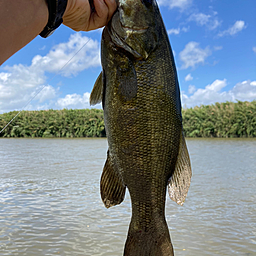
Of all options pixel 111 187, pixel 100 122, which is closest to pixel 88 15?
pixel 111 187

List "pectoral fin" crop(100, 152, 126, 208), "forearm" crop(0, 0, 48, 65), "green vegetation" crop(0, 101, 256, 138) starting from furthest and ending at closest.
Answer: "green vegetation" crop(0, 101, 256, 138) < "pectoral fin" crop(100, 152, 126, 208) < "forearm" crop(0, 0, 48, 65)

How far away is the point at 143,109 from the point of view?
1771 millimetres

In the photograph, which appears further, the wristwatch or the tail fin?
the tail fin

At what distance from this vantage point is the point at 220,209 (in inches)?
176

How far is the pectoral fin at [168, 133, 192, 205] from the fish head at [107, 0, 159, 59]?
0.65m

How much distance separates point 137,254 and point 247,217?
2789 millimetres

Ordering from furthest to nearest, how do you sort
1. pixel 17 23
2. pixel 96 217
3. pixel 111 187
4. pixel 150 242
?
pixel 96 217 < pixel 111 187 < pixel 150 242 < pixel 17 23

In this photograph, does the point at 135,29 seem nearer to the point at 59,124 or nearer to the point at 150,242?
the point at 150,242

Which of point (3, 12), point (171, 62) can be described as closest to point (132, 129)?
point (171, 62)

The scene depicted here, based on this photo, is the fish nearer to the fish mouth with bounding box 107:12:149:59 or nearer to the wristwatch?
the fish mouth with bounding box 107:12:149:59

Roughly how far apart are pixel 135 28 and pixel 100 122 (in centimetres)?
1920

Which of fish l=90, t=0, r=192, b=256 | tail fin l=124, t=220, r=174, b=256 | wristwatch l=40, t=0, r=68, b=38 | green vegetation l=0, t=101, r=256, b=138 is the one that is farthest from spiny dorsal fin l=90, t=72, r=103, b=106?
green vegetation l=0, t=101, r=256, b=138

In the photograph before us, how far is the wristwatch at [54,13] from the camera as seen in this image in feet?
4.09

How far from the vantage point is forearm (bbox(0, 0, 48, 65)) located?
37.0 inches
